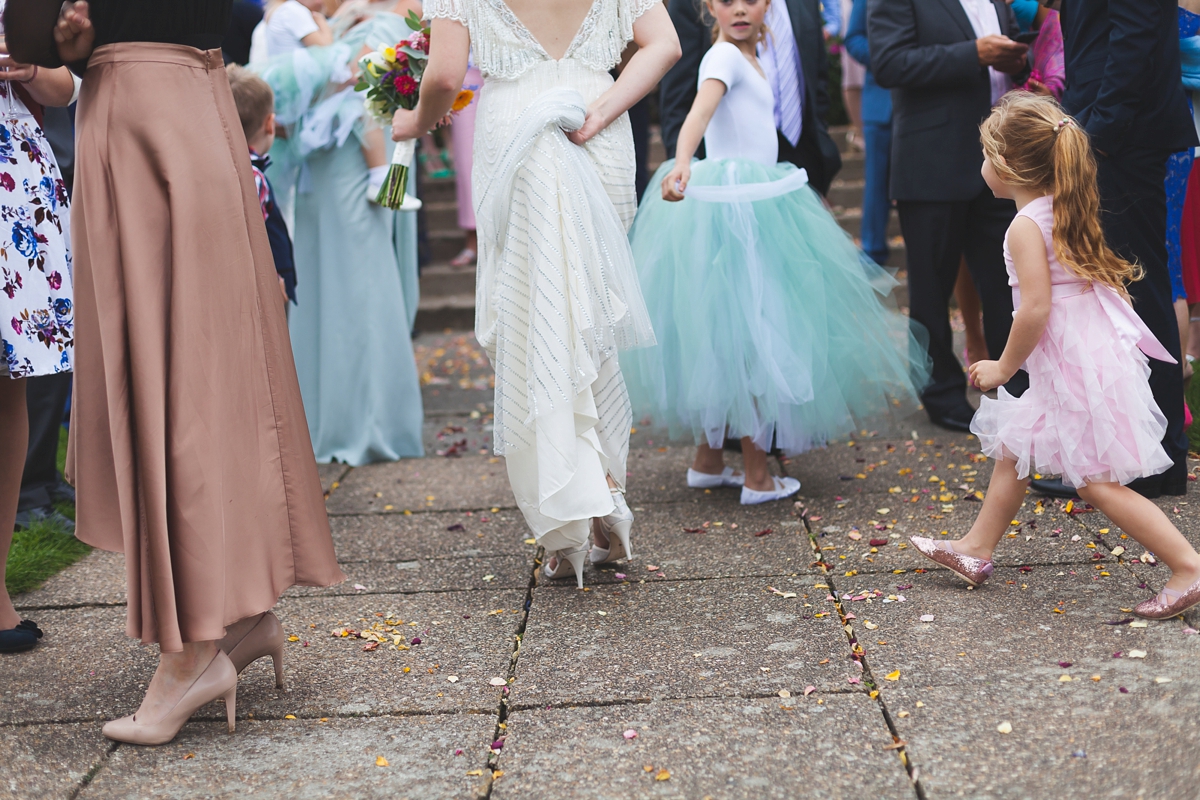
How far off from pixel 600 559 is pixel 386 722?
44.5 inches

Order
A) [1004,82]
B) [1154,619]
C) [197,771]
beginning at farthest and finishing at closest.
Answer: [1004,82] < [1154,619] < [197,771]

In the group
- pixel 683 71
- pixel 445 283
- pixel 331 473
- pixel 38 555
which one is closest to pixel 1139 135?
pixel 683 71

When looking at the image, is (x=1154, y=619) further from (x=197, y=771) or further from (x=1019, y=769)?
(x=197, y=771)

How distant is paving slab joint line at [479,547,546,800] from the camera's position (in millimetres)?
2453

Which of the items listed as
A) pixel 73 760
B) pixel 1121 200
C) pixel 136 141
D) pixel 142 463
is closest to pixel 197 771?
pixel 73 760

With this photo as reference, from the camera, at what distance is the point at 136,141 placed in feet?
8.60

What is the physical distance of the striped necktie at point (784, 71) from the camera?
4.66 meters

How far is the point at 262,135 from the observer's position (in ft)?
15.5

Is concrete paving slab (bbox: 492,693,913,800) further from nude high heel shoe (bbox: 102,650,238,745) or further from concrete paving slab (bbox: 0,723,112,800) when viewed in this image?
concrete paving slab (bbox: 0,723,112,800)

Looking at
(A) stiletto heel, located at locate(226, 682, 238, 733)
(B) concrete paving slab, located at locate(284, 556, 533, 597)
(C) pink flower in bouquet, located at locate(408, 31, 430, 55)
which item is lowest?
(B) concrete paving slab, located at locate(284, 556, 533, 597)

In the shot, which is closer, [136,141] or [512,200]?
[136,141]

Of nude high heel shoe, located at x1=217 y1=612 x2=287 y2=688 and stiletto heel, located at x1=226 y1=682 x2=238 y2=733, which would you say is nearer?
stiletto heel, located at x1=226 y1=682 x2=238 y2=733

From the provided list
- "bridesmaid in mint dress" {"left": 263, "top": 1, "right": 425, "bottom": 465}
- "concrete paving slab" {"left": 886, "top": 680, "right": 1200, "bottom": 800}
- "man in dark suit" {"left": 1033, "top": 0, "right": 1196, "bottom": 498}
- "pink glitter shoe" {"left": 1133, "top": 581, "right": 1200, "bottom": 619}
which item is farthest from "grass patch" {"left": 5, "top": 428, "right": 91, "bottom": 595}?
"man in dark suit" {"left": 1033, "top": 0, "right": 1196, "bottom": 498}

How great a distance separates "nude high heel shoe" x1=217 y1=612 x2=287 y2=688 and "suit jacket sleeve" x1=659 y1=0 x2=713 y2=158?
310cm
